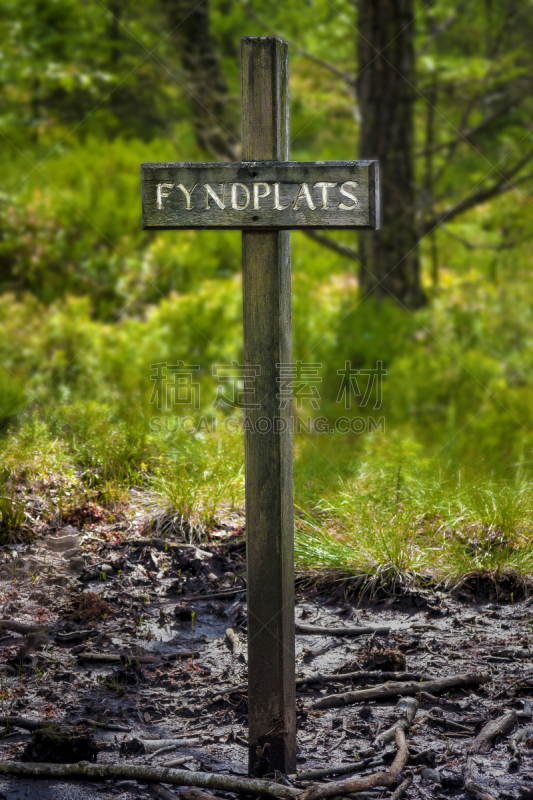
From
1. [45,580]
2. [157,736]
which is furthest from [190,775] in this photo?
[45,580]

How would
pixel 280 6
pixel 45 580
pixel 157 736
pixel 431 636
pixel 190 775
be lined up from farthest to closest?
1. pixel 280 6
2. pixel 45 580
3. pixel 431 636
4. pixel 157 736
5. pixel 190 775

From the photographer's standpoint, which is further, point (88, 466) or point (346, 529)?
point (88, 466)

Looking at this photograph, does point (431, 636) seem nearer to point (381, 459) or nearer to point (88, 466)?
point (381, 459)

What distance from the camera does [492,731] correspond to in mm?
2602

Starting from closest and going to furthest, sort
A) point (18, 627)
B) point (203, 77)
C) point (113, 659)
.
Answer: point (113, 659) < point (18, 627) < point (203, 77)

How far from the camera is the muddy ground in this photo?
2.55m

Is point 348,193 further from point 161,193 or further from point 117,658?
point 117,658

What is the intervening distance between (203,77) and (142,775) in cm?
798

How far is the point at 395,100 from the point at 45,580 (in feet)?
19.8

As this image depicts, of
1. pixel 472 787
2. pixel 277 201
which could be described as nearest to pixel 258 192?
pixel 277 201

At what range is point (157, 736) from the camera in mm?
2670

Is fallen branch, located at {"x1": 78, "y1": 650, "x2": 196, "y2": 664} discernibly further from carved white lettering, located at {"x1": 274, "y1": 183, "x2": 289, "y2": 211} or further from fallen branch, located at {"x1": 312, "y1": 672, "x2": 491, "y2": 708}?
carved white lettering, located at {"x1": 274, "y1": 183, "x2": 289, "y2": 211}

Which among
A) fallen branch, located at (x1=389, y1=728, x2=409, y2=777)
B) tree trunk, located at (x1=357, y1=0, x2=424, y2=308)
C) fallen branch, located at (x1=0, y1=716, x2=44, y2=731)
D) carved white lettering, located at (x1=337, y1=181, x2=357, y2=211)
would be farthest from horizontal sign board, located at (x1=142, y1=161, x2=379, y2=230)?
tree trunk, located at (x1=357, y1=0, x2=424, y2=308)

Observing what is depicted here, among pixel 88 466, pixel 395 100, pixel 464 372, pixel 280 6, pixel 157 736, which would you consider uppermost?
pixel 280 6
